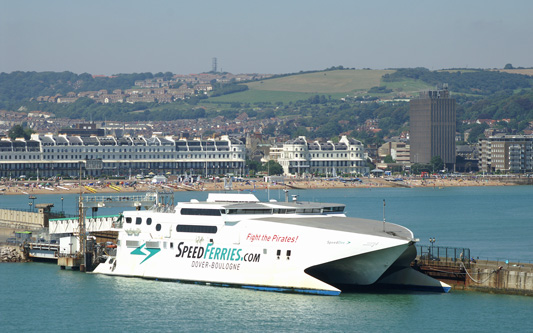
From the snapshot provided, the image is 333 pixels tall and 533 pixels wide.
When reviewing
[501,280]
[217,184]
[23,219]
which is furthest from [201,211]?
[217,184]

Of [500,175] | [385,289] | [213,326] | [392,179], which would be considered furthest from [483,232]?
[500,175]

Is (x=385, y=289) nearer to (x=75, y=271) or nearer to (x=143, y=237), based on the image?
(x=143, y=237)

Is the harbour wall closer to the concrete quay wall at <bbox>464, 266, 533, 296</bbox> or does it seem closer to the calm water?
the concrete quay wall at <bbox>464, 266, 533, 296</bbox>

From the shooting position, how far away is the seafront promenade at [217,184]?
15012cm

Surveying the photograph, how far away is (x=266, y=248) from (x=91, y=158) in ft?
495

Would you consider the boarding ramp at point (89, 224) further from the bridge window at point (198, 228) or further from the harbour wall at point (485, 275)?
the harbour wall at point (485, 275)

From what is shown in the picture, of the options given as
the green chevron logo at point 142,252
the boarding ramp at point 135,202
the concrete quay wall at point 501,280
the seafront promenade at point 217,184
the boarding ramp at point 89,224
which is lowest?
the seafront promenade at point 217,184

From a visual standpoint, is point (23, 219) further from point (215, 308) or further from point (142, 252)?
point (215, 308)

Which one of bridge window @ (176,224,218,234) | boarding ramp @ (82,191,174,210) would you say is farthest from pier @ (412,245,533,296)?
boarding ramp @ (82,191,174,210)

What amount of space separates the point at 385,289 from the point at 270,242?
225 inches

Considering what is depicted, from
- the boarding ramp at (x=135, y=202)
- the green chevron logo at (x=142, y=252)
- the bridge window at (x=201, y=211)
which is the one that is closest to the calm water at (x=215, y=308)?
the green chevron logo at (x=142, y=252)

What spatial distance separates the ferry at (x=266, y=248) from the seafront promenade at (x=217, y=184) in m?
86.7

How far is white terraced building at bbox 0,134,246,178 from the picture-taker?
18512 centimetres

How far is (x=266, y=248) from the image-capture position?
143 feet
